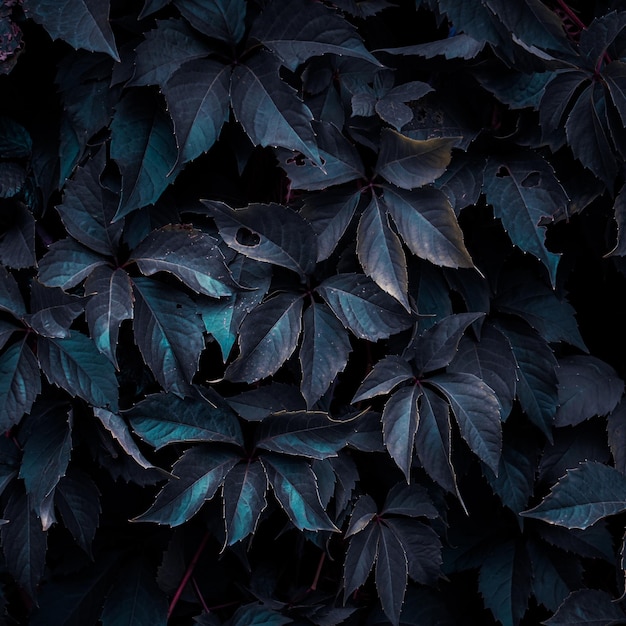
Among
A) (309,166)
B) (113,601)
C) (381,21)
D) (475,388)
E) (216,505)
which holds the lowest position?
(113,601)

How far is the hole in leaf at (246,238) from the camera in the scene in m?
0.98

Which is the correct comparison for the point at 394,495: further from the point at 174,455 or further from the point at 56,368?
the point at 56,368

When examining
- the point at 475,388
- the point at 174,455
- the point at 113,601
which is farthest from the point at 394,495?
the point at 113,601

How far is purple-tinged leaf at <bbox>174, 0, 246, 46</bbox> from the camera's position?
0.93 m

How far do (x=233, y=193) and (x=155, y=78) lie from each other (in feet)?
0.78

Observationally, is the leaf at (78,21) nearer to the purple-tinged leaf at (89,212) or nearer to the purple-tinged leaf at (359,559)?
the purple-tinged leaf at (89,212)

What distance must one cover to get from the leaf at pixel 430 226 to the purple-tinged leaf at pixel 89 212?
1.28ft

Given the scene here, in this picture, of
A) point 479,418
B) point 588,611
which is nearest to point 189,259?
point 479,418

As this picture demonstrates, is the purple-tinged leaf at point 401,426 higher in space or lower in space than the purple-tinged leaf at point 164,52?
lower

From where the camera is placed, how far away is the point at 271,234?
0.96m

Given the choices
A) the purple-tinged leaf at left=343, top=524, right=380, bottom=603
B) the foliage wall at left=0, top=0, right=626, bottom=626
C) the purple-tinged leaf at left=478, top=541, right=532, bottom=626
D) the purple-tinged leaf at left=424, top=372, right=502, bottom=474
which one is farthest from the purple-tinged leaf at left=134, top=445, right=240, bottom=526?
the purple-tinged leaf at left=478, top=541, right=532, bottom=626

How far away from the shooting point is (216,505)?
1046mm

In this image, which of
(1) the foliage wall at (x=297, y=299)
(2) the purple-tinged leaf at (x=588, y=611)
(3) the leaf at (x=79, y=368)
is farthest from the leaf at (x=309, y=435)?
(2) the purple-tinged leaf at (x=588, y=611)

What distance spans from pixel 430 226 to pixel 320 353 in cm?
23
